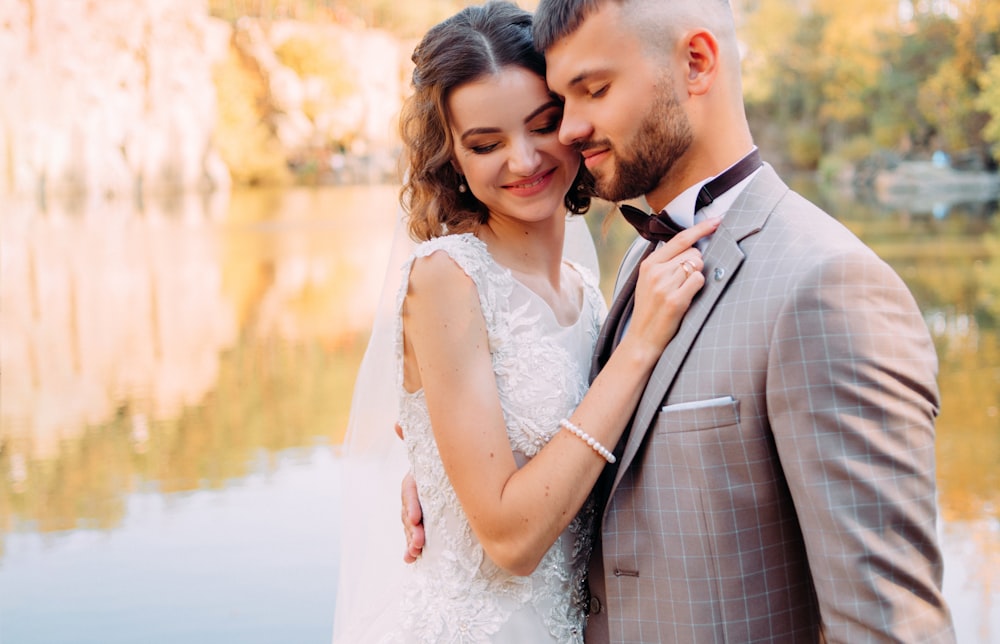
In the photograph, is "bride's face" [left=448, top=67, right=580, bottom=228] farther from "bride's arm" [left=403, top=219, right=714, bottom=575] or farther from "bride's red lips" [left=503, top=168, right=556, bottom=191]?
"bride's arm" [left=403, top=219, right=714, bottom=575]

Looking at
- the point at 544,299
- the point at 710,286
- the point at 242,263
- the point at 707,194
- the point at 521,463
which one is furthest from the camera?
the point at 242,263

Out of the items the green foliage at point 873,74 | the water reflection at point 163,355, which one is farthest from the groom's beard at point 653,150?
the green foliage at point 873,74

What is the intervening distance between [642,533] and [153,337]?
1077 centimetres

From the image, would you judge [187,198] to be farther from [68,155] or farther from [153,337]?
[153,337]

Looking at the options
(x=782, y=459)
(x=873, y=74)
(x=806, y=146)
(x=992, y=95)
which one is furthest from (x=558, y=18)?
(x=806, y=146)

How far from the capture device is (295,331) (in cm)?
1180

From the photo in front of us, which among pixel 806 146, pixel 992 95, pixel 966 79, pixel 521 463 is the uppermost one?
pixel 966 79

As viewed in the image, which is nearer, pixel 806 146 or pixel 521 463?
pixel 521 463

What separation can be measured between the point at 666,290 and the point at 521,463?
0.48 m

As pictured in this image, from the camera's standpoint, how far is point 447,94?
209 cm

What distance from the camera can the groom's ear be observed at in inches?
71.8

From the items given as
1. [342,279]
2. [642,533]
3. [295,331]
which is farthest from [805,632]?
[342,279]

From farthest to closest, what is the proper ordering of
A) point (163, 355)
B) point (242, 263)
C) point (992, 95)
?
point (992, 95), point (242, 263), point (163, 355)

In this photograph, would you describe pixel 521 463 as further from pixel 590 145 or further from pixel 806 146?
pixel 806 146
